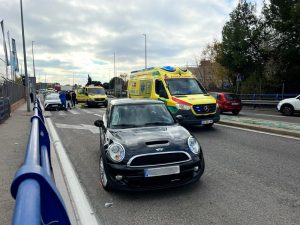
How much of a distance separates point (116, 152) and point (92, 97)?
92.7 feet

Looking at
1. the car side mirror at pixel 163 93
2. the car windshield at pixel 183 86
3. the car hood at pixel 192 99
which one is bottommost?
the car hood at pixel 192 99

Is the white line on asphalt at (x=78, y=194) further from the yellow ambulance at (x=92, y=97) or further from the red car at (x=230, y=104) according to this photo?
the yellow ambulance at (x=92, y=97)

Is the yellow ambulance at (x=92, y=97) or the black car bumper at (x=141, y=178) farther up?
the black car bumper at (x=141, y=178)

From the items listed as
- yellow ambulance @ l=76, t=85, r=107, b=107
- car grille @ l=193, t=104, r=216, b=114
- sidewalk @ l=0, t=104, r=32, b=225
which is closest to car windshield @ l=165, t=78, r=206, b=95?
car grille @ l=193, t=104, r=216, b=114

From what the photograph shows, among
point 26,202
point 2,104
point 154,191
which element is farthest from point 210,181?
point 2,104

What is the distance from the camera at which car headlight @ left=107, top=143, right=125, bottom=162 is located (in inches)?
207

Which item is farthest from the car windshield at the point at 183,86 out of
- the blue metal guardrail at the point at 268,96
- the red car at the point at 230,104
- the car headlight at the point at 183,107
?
the blue metal guardrail at the point at 268,96

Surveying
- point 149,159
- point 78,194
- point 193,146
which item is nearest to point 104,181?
point 78,194

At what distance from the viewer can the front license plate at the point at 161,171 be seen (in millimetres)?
5098

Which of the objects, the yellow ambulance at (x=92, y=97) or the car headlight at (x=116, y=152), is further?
the yellow ambulance at (x=92, y=97)

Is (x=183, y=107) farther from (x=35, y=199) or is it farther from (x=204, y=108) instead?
(x=35, y=199)

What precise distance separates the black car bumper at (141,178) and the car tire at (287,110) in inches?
756

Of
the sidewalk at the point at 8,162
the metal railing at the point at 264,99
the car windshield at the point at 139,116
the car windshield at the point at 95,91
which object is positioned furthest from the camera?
the car windshield at the point at 95,91

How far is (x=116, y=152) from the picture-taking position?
5.33 m
